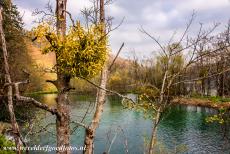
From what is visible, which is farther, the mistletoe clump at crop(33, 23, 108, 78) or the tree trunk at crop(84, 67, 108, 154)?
the tree trunk at crop(84, 67, 108, 154)

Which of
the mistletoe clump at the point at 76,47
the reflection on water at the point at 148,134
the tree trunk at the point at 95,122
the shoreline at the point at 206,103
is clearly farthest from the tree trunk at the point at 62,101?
the shoreline at the point at 206,103

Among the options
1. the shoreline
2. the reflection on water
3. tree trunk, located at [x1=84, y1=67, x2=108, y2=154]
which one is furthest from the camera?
the shoreline

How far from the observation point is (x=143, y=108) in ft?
23.6

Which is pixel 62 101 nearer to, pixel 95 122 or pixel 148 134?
pixel 95 122

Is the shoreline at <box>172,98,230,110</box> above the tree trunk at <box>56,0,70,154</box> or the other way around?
the other way around

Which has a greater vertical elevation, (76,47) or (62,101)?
(76,47)

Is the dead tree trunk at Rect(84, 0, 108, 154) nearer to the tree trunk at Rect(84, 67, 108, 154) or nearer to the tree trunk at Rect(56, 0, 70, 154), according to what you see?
the tree trunk at Rect(84, 67, 108, 154)

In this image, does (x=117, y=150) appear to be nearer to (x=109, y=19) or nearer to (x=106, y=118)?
(x=106, y=118)

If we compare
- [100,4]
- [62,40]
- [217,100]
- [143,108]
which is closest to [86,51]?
[62,40]

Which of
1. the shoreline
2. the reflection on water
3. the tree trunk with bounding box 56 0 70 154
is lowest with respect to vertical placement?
the reflection on water

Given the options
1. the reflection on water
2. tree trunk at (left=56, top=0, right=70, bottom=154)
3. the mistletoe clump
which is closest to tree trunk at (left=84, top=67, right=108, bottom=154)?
tree trunk at (left=56, top=0, right=70, bottom=154)

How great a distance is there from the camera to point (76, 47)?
20.7ft

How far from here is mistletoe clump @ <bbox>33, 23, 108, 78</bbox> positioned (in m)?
6.33

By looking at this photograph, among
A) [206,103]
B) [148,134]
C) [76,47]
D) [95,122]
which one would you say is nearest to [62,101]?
[76,47]
